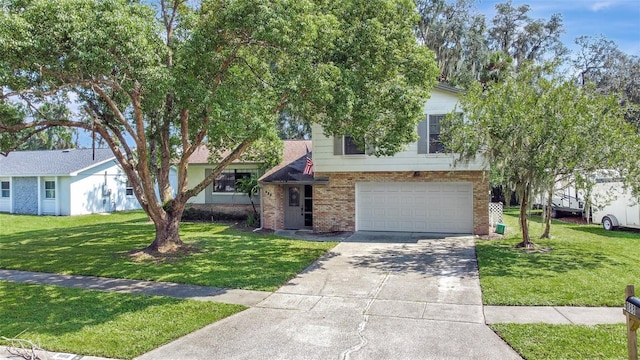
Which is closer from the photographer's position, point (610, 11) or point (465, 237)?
point (610, 11)

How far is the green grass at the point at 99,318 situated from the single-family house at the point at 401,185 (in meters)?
9.65

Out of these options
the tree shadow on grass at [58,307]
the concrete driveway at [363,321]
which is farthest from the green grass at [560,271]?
the tree shadow on grass at [58,307]

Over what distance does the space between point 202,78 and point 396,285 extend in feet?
22.2

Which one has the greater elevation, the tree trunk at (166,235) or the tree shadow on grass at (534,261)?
the tree trunk at (166,235)

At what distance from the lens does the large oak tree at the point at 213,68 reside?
8.46 meters

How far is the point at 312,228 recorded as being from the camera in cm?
Answer: 1823

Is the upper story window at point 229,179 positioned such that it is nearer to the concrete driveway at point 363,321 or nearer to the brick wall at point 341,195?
the brick wall at point 341,195

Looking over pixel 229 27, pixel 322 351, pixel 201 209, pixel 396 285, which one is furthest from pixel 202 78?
pixel 201 209

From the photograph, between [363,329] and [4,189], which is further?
[4,189]

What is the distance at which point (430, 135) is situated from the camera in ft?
52.1

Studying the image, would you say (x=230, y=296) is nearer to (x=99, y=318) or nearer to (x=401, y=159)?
(x=99, y=318)

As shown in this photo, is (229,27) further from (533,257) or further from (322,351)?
(533,257)

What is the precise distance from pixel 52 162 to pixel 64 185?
316 cm

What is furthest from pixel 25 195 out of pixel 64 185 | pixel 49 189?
pixel 64 185
